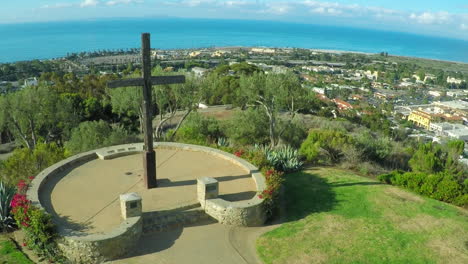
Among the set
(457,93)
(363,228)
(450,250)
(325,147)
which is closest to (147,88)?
(363,228)

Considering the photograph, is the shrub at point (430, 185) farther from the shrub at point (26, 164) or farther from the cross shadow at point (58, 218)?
the shrub at point (26, 164)

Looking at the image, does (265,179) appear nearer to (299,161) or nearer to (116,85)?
(299,161)

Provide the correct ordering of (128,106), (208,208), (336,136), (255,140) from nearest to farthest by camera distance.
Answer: (208,208)
(336,136)
(128,106)
(255,140)

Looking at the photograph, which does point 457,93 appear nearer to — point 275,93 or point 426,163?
point 275,93

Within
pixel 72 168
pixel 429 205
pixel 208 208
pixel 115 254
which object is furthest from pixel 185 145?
pixel 429 205

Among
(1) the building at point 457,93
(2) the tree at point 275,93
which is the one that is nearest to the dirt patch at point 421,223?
(2) the tree at point 275,93

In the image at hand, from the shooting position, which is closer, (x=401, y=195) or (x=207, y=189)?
(x=207, y=189)
